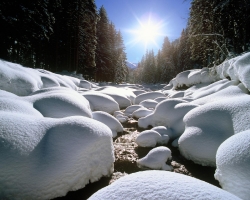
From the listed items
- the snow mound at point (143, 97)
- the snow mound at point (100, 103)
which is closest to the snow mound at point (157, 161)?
the snow mound at point (100, 103)

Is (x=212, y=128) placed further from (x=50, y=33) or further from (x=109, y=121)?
(x=50, y=33)

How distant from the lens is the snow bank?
4.88 ft

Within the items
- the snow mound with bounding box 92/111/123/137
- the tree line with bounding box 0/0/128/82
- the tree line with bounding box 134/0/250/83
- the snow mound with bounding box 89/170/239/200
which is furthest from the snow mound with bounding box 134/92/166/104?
the tree line with bounding box 0/0/128/82

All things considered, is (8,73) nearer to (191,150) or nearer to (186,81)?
(191,150)

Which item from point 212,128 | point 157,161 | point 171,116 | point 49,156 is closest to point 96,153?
point 49,156

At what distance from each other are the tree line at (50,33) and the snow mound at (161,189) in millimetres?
11105

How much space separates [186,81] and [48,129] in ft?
28.2

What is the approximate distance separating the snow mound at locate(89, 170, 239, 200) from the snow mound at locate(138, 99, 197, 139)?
2.25 m

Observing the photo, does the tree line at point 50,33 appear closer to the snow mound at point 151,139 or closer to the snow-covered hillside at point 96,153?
the snow-covered hillside at point 96,153

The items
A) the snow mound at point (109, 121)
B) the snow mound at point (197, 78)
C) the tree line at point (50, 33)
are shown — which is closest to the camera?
the snow mound at point (109, 121)

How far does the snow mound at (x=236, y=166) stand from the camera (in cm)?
150

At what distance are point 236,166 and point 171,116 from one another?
2.09m

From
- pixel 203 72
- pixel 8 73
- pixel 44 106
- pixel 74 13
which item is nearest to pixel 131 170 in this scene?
pixel 44 106

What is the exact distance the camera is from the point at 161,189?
995 millimetres
